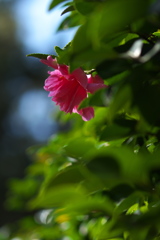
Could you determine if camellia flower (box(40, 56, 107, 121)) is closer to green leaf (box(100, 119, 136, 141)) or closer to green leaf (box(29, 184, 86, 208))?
green leaf (box(100, 119, 136, 141))

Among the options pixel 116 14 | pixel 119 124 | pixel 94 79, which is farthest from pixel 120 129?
pixel 116 14

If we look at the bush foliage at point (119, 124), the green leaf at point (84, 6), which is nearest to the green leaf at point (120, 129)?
the bush foliage at point (119, 124)

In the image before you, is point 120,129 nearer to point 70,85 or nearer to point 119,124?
point 119,124

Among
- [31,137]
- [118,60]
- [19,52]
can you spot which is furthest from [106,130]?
[19,52]

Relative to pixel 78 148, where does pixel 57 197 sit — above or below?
above

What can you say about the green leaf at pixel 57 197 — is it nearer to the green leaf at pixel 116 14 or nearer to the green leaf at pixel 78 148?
the green leaf at pixel 116 14

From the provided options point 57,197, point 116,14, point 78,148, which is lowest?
point 78,148

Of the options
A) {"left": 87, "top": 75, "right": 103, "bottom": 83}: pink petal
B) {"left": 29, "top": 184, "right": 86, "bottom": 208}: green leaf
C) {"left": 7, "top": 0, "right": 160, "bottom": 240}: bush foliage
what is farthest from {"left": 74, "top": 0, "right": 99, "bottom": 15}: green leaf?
{"left": 29, "top": 184, "right": 86, "bottom": 208}: green leaf

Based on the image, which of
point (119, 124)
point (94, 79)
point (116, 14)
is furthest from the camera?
point (94, 79)
